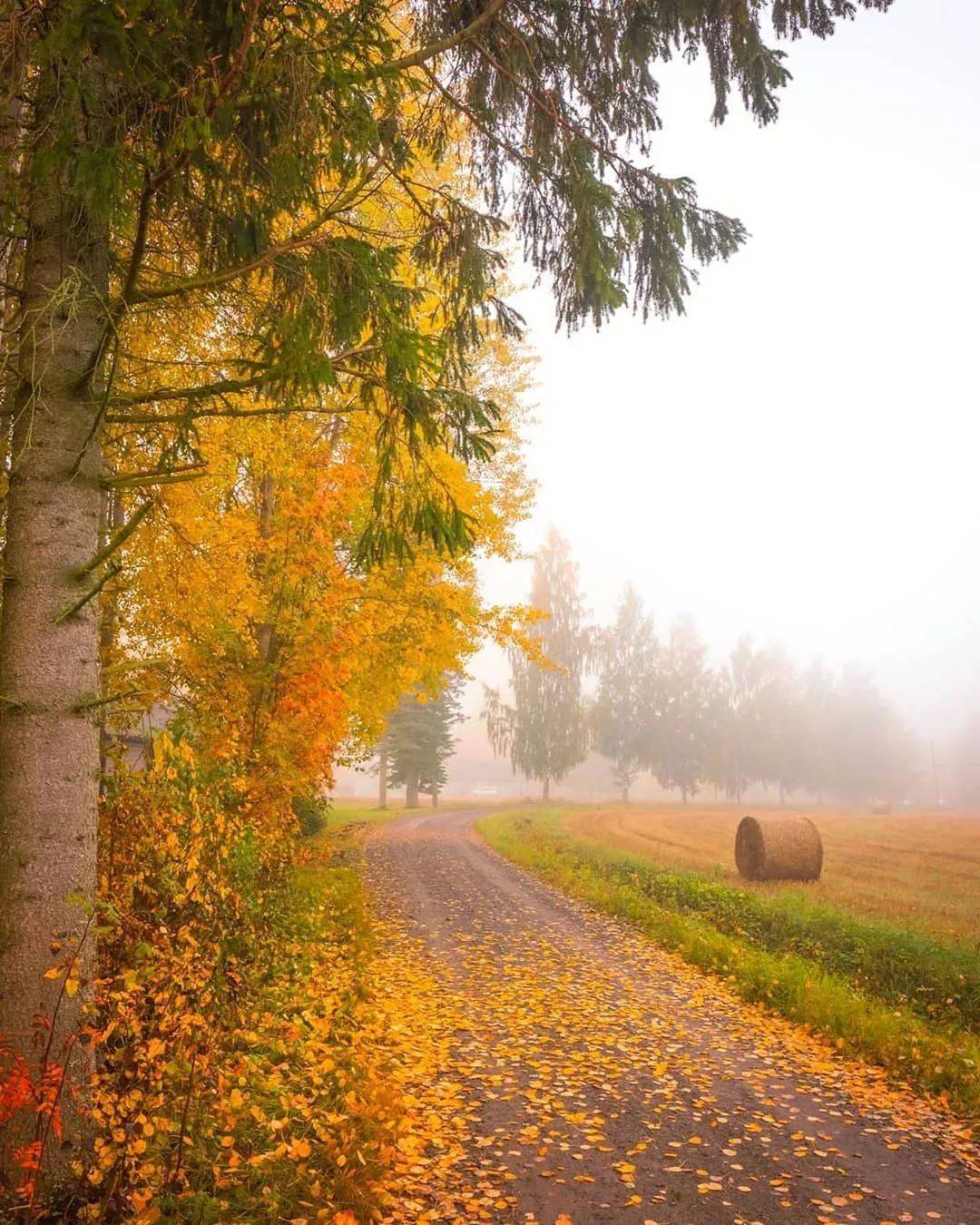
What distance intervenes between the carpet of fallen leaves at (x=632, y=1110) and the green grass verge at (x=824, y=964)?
35 cm

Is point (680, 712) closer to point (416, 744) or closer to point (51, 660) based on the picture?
point (416, 744)

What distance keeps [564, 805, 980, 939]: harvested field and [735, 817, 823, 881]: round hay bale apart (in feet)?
1.24

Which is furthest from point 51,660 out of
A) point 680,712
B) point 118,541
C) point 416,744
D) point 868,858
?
point 680,712

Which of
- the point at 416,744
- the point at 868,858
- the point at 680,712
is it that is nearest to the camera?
the point at 868,858

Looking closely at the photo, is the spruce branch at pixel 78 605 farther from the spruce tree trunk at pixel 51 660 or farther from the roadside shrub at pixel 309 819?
the roadside shrub at pixel 309 819

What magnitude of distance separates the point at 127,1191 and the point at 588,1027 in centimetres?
475

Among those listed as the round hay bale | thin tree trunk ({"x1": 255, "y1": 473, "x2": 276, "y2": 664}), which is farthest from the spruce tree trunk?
the round hay bale

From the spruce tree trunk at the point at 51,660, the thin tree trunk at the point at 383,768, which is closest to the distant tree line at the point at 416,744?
the thin tree trunk at the point at 383,768

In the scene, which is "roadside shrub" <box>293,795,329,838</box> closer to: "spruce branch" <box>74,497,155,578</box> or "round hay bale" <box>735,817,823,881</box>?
"round hay bale" <box>735,817,823,881</box>

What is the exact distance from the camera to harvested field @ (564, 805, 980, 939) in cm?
1280

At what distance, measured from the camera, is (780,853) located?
16297 mm

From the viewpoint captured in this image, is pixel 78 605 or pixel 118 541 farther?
pixel 78 605

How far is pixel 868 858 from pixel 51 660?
23.5 metres

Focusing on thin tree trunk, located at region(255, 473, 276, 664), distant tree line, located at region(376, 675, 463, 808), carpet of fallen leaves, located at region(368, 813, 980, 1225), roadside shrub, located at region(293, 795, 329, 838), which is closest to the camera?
carpet of fallen leaves, located at region(368, 813, 980, 1225)
